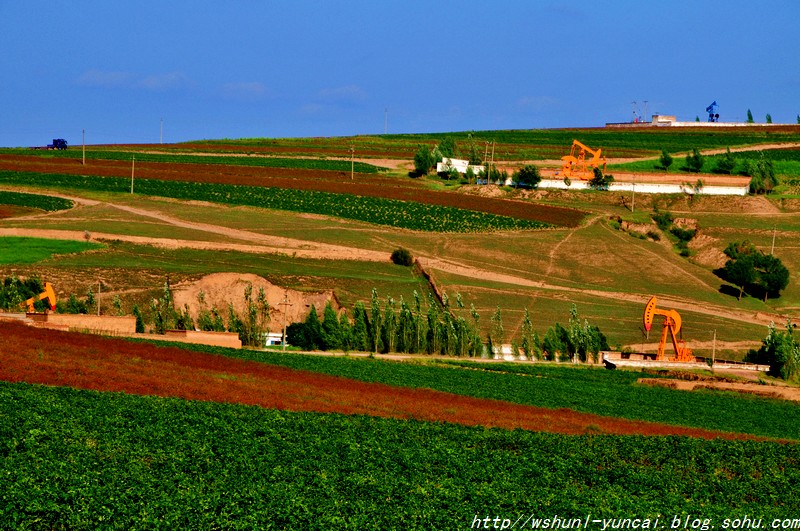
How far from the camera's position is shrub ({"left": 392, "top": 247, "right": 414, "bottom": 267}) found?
87.8 metres

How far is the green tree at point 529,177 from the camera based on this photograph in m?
122

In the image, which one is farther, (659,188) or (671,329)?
(659,188)

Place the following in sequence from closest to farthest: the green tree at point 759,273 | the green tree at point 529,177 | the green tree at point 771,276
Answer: the green tree at point 771,276 < the green tree at point 759,273 < the green tree at point 529,177

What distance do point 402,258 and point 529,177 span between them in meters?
38.3

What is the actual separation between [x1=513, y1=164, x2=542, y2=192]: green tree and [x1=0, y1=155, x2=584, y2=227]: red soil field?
26.4 ft

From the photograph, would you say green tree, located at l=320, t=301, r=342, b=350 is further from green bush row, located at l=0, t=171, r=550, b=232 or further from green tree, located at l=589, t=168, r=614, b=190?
green tree, located at l=589, t=168, r=614, b=190

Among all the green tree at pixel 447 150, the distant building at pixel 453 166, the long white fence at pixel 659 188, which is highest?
the green tree at pixel 447 150

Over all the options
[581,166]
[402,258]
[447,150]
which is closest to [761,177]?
[581,166]

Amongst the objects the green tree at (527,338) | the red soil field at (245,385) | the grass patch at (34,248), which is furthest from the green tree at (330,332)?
the grass patch at (34,248)

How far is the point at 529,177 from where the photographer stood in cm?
12250

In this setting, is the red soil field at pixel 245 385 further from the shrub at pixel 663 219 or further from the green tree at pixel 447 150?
the green tree at pixel 447 150

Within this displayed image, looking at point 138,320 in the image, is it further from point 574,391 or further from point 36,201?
point 36,201

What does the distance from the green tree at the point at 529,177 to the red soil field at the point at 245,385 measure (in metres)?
77.1

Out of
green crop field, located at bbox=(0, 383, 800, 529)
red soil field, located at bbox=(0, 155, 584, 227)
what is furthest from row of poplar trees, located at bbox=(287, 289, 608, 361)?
red soil field, located at bbox=(0, 155, 584, 227)
